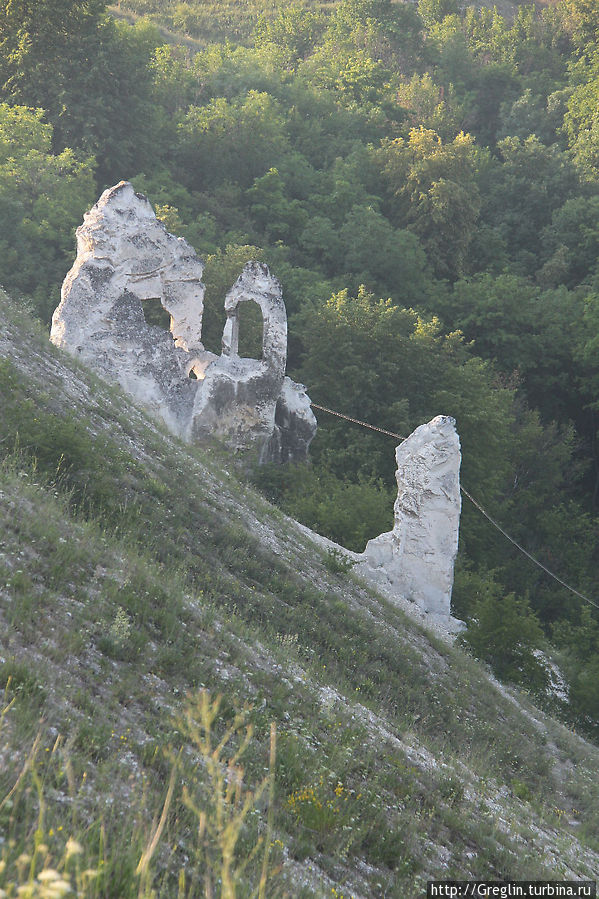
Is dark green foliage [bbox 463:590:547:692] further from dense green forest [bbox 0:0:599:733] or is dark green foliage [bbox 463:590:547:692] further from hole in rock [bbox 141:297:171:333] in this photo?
hole in rock [bbox 141:297:171:333]

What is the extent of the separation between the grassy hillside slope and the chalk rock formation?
2567mm

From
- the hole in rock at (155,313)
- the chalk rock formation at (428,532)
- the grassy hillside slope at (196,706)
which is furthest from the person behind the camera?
the hole in rock at (155,313)

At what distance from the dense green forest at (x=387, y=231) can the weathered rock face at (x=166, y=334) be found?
1952 mm

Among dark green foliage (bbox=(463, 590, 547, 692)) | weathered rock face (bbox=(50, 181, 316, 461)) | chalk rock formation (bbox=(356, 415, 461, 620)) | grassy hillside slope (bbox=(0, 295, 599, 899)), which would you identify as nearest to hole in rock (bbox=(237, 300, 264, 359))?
weathered rock face (bbox=(50, 181, 316, 461))

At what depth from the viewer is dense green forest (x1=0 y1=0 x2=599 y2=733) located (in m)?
29.1

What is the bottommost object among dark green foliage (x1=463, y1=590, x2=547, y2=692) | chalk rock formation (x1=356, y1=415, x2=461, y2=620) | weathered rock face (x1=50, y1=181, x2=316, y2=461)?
dark green foliage (x1=463, y1=590, x2=547, y2=692)

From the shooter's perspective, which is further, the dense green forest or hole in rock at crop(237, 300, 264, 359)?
hole in rock at crop(237, 300, 264, 359)

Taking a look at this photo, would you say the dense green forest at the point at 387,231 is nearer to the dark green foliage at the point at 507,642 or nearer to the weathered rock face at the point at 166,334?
the dark green foliage at the point at 507,642

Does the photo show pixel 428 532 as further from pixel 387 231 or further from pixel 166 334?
pixel 387 231

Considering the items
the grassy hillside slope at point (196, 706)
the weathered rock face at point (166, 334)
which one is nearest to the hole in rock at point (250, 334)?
the weathered rock face at point (166, 334)

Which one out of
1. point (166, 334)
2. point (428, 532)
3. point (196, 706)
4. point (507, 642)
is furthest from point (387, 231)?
point (196, 706)

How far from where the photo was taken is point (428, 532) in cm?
1770

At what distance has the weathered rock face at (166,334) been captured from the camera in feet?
66.5

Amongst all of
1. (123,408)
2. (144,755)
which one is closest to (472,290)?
(123,408)
